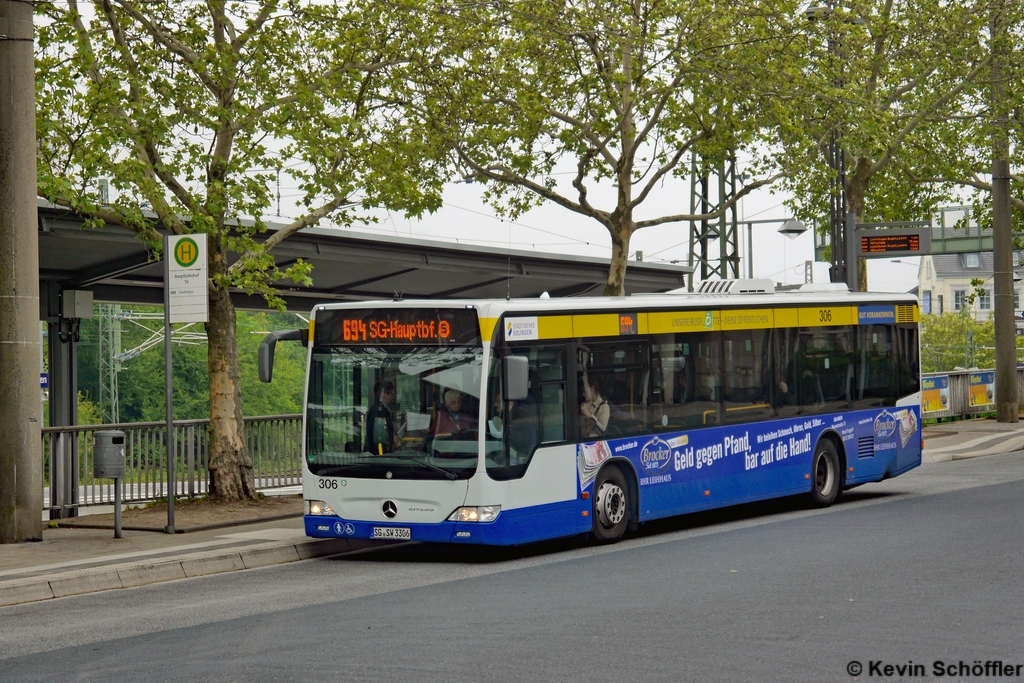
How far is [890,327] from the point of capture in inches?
701

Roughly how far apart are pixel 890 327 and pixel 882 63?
11.3m

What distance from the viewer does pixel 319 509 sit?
12.7 metres

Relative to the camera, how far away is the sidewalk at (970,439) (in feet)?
80.6

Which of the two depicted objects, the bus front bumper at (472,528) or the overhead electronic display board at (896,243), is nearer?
the bus front bumper at (472,528)

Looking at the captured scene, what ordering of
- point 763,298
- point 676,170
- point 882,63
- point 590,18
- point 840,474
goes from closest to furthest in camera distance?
point 763,298 < point 840,474 < point 590,18 < point 676,170 < point 882,63

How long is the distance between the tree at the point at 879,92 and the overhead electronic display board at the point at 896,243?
1.08m

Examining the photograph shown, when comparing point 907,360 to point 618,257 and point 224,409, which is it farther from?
point 224,409

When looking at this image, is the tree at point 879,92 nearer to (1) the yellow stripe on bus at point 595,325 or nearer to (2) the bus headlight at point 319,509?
(1) the yellow stripe on bus at point 595,325

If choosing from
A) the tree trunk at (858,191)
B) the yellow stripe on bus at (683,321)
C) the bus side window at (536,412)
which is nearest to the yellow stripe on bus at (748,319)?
the yellow stripe on bus at (683,321)

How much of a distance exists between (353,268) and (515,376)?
1358 centimetres

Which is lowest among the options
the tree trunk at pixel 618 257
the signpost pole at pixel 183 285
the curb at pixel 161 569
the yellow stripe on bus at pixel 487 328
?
the curb at pixel 161 569

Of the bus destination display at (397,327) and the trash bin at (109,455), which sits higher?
the bus destination display at (397,327)

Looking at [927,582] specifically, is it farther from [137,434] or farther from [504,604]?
[137,434]

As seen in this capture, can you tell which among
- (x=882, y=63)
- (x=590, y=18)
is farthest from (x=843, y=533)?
(x=882, y=63)
